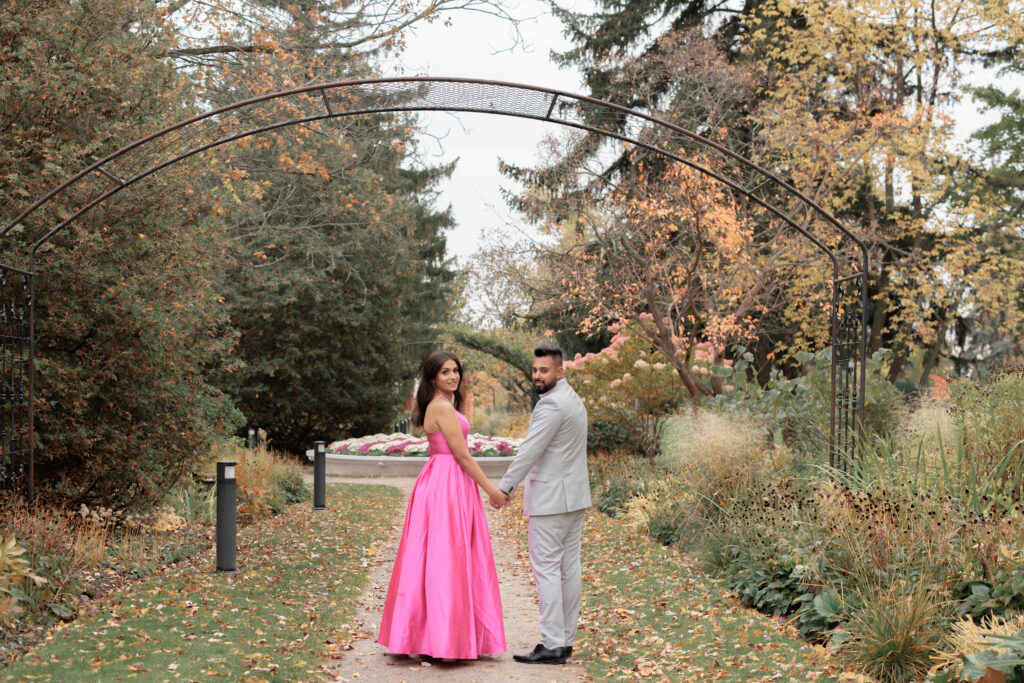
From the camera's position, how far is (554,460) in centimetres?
589

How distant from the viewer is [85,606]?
6922 mm

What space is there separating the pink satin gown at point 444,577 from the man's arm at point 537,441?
0.35 metres

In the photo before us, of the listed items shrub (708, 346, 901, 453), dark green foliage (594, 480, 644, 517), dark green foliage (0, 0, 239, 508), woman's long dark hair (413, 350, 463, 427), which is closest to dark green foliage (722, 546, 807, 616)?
woman's long dark hair (413, 350, 463, 427)

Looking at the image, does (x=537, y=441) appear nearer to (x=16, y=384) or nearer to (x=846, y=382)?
(x=846, y=382)

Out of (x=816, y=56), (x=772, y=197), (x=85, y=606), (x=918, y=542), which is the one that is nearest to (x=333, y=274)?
(x=772, y=197)

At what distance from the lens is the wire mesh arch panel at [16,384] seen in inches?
326

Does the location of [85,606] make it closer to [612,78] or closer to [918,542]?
[918,542]

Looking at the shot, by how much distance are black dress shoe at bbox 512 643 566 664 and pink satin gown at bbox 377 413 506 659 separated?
0.51 ft

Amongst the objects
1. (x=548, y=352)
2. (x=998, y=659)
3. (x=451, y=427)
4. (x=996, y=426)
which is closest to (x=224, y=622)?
(x=451, y=427)

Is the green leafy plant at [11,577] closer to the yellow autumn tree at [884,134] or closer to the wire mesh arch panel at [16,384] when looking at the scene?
the wire mesh arch panel at [16,384]

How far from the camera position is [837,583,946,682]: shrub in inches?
206

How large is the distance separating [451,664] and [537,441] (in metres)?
1.45

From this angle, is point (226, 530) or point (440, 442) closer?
point (440, 442)

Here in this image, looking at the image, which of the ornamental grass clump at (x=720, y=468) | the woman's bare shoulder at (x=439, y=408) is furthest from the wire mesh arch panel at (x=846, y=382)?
the woman's bare shoulder at (x=439, y=408)
